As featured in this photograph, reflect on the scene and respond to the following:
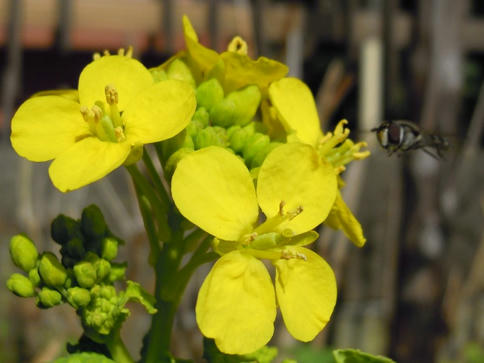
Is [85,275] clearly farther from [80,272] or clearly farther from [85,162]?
[85,162]

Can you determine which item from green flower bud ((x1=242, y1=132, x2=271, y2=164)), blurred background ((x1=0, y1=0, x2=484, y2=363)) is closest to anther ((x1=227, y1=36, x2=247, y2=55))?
green flower bud ((x1=242, y1=132, x2=271, y2=164))

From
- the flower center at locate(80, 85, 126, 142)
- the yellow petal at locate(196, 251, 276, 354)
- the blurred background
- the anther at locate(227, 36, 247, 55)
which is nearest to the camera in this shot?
the yellow petal at locate(196, 251, 276, 354)

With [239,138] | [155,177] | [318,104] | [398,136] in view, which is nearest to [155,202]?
[155,177]

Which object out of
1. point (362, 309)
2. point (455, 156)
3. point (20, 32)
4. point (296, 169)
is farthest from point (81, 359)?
point (362, 309)

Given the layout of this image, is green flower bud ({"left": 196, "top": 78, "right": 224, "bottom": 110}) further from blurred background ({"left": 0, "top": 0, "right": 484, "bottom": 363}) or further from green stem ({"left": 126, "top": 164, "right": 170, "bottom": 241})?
blurred background ({"left": 0, "top": 0, "right": 484, "bottom": 363})

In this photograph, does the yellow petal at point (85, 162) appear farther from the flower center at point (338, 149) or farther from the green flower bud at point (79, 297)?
the flower center at point (338, 149)

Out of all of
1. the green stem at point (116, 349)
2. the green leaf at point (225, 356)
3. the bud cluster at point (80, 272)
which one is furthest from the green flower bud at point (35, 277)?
the green leaf at point (225, 356)
